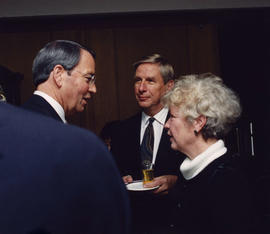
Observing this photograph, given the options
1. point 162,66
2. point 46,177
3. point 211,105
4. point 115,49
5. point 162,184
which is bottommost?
point 162,184

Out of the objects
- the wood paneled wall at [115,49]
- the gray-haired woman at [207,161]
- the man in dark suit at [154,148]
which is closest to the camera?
the gray-haired woman at [207,161]

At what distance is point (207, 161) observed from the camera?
1.47m

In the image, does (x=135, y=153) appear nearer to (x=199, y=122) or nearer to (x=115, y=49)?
(x=199, y=122)

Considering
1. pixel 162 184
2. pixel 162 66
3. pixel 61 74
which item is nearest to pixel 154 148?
pixel 162 184

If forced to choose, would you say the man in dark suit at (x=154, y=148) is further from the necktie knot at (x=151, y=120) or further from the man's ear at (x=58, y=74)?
the man's ear at (x=58, y=74)

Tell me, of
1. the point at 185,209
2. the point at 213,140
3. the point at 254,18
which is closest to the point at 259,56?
the point at 254,18

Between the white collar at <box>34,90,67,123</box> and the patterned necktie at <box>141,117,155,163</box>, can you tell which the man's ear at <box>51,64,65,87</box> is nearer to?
the white collar at <box>34,90,67,123</box>

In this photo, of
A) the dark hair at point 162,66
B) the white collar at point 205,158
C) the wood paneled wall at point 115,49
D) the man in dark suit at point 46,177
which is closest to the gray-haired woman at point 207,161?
the white collar at point 205,158

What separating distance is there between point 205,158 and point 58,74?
771mm

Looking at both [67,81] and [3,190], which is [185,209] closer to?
[67,81]

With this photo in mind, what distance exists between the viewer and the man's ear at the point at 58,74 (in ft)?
5.04

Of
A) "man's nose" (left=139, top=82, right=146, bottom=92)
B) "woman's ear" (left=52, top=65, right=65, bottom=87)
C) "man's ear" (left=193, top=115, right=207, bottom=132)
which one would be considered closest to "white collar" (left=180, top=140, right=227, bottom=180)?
"man's ear" (left=193, top=115, right=207, bottom=132)

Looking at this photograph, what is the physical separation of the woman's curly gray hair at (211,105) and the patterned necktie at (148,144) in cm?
62

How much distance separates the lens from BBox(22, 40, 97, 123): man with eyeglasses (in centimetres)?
153
